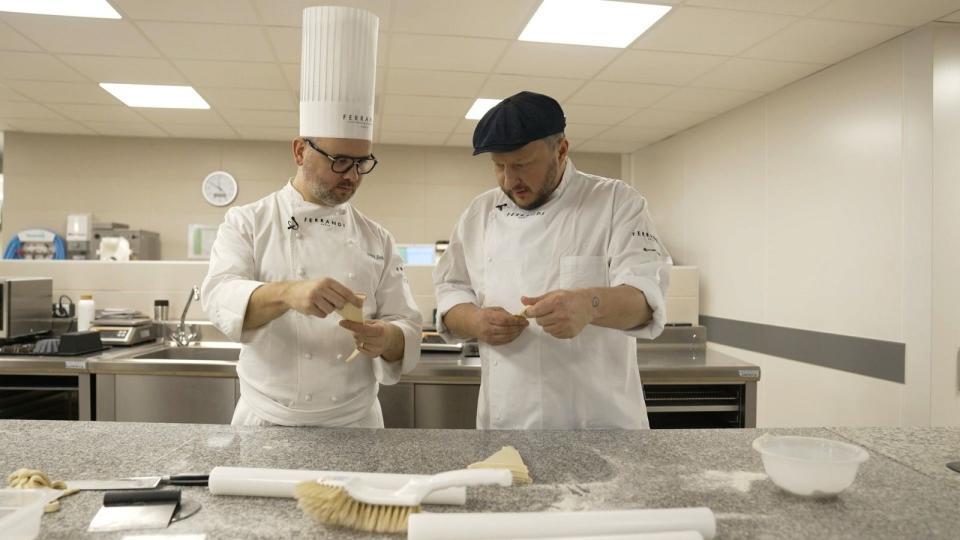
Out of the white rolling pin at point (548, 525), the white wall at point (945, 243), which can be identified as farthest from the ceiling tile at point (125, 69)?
the white wall at point (945, 243)

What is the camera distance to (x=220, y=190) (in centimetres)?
729

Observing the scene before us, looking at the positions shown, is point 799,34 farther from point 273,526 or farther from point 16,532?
point 16,532

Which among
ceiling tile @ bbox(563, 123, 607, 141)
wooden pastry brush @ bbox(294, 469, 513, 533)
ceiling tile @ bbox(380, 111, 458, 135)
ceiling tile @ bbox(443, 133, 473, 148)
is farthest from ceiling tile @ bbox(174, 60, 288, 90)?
wooden pastry brush @ bbox(294, 469, 513, 533)

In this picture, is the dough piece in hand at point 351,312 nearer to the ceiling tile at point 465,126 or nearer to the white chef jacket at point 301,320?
the white chef jacket at point 301,320

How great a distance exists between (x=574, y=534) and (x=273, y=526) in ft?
1.55

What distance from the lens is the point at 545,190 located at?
185 centimetres

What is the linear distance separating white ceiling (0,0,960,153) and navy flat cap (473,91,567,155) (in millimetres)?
1869

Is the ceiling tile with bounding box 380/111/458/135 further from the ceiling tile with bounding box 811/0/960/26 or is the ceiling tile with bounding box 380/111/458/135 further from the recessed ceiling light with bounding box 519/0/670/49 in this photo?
the ceiling tile with bounding box 811/0/960/26

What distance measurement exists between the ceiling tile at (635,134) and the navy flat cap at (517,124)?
4790 mm

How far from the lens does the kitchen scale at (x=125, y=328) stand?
3.50 m

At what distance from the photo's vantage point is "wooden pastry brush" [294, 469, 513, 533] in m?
0.94

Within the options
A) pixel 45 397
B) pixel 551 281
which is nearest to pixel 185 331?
pixel 45 397

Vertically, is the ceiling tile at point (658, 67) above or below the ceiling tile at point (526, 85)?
below

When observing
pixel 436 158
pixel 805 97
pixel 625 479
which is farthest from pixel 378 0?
pixel 436 158
